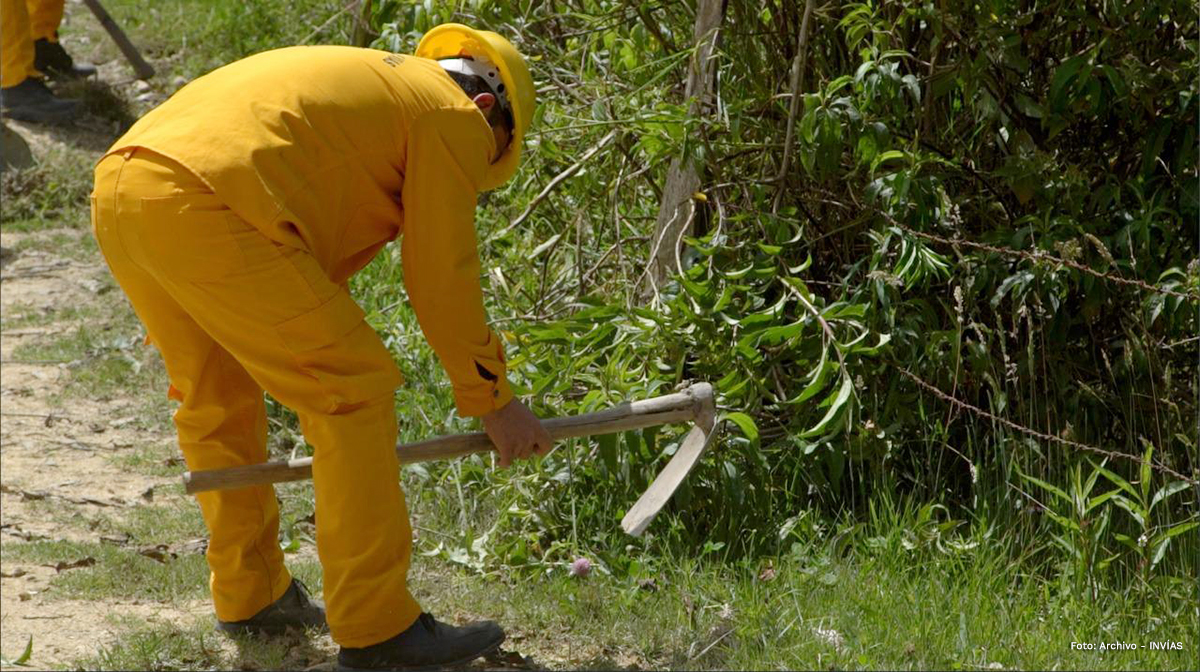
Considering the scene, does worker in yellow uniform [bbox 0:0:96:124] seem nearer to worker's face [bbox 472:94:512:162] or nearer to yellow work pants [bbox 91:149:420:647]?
yellow work pants [bbox 91:149:420:647]

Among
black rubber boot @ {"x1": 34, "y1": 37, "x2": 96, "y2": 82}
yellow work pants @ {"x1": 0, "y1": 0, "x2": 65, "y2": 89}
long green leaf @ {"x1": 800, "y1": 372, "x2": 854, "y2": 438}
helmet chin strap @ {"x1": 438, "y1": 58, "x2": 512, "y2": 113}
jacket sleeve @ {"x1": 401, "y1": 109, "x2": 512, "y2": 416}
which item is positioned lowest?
long green leaf @ {"x1": 800, "y1": 372, "x2": 854, "y2": 438}

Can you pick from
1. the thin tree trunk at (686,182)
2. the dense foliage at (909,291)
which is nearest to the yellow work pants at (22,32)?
the dense foliage at (909,291)

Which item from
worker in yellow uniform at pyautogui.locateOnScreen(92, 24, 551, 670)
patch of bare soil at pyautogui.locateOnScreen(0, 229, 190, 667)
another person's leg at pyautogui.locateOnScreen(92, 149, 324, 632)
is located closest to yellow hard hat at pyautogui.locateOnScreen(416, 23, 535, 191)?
worker in yellow uniform at pyautogui.locateOnScreen(92, 24, 551, 670)

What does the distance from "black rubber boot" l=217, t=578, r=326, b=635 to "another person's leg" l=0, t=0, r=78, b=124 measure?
18.4 feet

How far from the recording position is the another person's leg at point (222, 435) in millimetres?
3254

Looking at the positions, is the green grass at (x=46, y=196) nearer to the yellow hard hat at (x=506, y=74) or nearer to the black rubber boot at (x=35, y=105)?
the black rubber boot at (x=35, y=105)

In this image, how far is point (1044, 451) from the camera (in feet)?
13.5

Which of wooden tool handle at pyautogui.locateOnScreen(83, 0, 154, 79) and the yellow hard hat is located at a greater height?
the yellow hard hat

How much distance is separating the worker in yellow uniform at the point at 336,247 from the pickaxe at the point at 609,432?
0.27ft

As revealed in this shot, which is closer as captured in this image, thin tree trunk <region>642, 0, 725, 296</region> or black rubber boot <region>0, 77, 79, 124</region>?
thin tree trunk <region>642, 0, 725, 296</region>

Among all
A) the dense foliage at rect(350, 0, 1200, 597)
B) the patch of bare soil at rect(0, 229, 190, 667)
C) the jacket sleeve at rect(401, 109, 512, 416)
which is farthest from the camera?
the dense foliage at rect(350, 0, 1200, 597)

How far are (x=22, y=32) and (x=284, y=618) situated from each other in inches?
231

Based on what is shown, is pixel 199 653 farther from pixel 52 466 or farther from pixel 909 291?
pixel 909 291

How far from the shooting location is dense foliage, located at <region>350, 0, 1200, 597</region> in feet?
13.3
